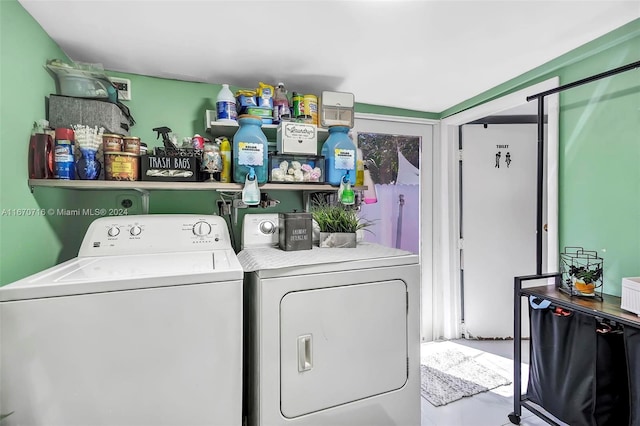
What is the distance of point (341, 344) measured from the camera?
1364 millimetres

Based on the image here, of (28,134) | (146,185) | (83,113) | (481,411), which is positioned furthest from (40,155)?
(481,411)

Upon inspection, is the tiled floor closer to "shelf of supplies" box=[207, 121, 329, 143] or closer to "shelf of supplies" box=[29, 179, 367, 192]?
"shelf of supplies" box=[29, 179, 367, 192]

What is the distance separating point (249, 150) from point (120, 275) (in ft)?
3.09

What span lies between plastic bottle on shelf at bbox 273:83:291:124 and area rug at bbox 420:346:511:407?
7.28ft

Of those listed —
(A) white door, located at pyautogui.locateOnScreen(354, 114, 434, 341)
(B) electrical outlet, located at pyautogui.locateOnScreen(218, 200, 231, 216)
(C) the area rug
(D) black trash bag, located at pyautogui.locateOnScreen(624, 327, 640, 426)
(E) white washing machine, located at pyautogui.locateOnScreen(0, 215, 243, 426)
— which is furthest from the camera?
(A) white door, located at pyautogui.locateOnScreen(354, 114, 434, 341)

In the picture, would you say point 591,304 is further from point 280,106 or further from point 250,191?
point 280,106

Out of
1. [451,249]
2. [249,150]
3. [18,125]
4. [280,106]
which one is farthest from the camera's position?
[451,249]

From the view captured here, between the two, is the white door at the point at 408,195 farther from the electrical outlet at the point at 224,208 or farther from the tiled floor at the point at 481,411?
the electrical outlet at the point at 224,208

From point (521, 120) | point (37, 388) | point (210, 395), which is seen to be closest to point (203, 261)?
point (210, 395)

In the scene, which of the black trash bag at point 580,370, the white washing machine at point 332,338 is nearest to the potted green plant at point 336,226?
the white washing machine at point 332,338

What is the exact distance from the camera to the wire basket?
5.40 feet

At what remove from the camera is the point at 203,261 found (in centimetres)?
139

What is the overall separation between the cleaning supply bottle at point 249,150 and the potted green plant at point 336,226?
43 cm

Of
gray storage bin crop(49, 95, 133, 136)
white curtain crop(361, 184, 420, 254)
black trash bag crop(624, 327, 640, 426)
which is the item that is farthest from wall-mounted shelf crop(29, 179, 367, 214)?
black trash bag crop(624, 327, 640, 426)
